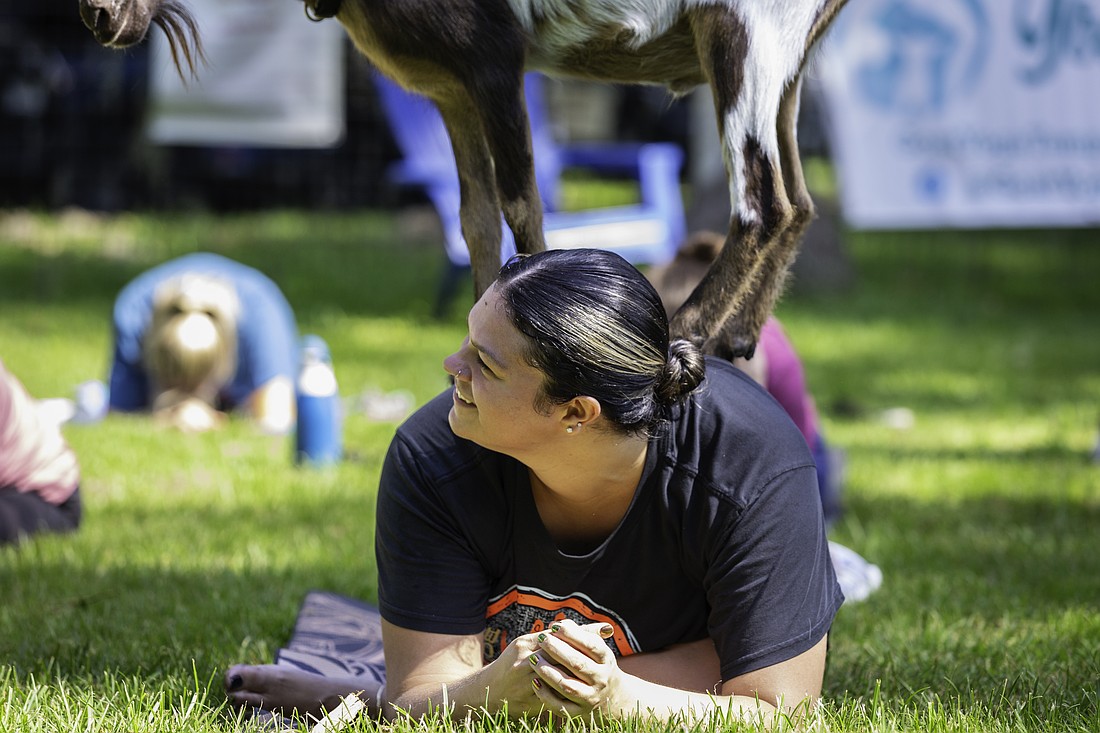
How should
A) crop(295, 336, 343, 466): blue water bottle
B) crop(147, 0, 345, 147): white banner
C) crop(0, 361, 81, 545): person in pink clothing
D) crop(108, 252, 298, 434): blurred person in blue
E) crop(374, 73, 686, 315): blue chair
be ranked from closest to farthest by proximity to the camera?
crop(0, 361, 81, 545): person in pink clothing
crop(295, 336, 343, 466): blue water bottle
crop(108, 252, 298, 434): blurred person in blue
crop(374, 73, 686, 315): blue chair
crop(147, 0, 345, 147): white banner

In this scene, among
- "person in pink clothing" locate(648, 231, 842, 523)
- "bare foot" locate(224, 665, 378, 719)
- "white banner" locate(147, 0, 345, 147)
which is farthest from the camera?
"white banner" locate(147, 0, 345, 147)

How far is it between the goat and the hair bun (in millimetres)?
94

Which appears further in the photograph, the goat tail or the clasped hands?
the goat tail

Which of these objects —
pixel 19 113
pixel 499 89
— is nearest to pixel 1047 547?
pixel 499 89

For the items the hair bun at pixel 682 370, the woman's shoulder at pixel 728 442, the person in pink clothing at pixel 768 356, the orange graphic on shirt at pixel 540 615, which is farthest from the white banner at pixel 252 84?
the hair bun at pixel 682 370

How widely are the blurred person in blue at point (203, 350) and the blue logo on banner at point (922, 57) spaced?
13.8 ft

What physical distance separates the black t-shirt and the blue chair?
479 centimetres

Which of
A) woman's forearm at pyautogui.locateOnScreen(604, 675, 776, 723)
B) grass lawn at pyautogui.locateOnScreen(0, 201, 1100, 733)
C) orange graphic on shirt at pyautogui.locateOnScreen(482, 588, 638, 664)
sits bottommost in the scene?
grass lawn at pyautogui.locateOnScreen(0, 201, 1100, 733)

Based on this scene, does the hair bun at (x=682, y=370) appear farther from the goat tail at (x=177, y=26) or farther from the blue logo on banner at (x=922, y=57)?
the blue logo on banner at (x=922, y=57)

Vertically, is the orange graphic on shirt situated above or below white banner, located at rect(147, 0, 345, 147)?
below

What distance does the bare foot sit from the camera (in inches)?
100

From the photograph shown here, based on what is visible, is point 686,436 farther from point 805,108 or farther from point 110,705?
point 805,108

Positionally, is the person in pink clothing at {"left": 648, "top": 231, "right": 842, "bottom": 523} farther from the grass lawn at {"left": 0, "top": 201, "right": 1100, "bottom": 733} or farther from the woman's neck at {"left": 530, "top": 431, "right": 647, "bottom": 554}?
the woman's neck at {"left": 530, "top": 431, "right": 647, "bottom": 554}

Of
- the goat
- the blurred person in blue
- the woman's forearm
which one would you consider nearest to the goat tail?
the goat
